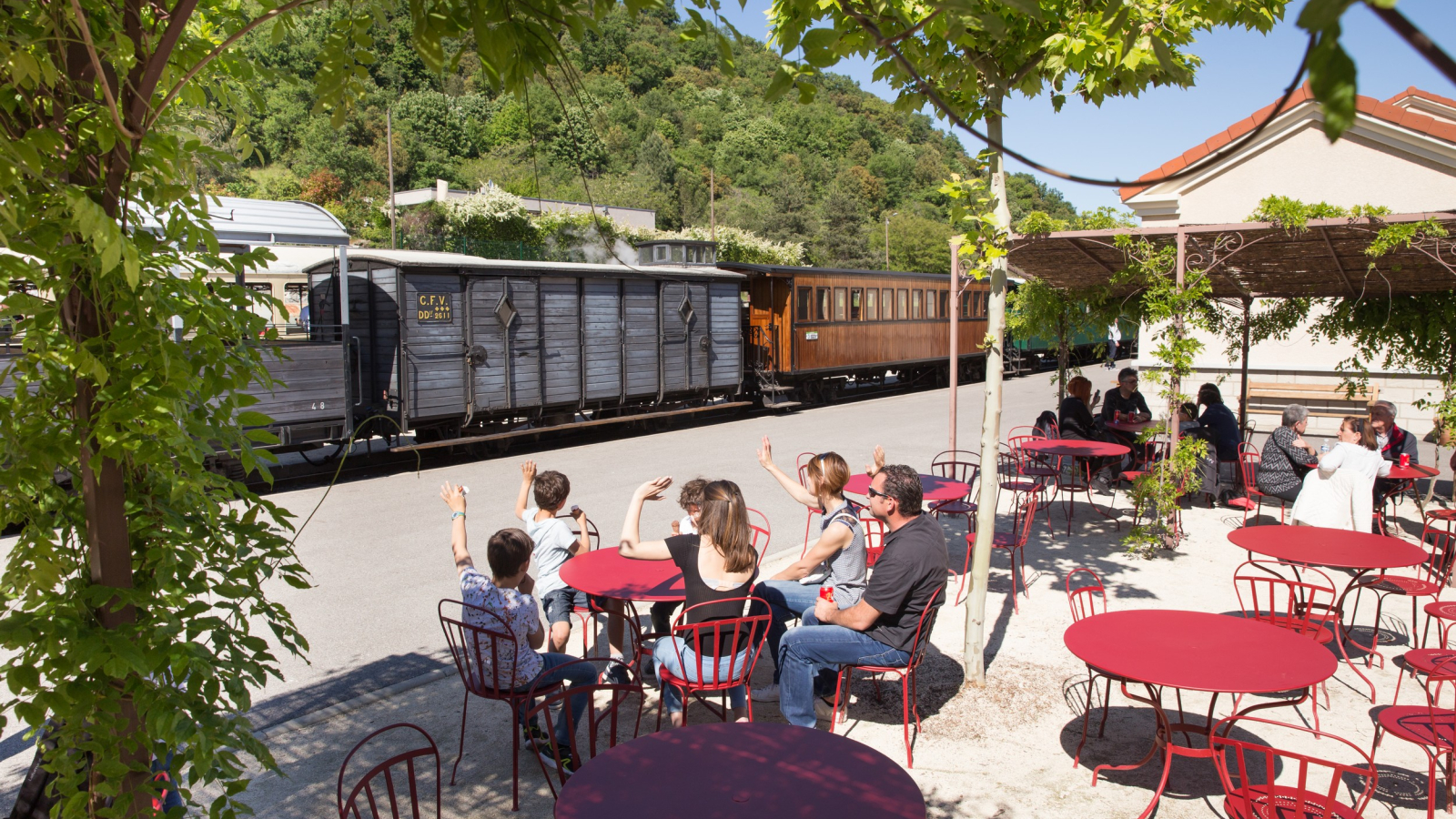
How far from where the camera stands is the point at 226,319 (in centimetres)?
204

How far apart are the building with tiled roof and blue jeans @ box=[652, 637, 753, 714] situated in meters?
11.4

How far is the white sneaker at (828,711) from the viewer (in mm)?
4625

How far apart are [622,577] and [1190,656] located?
2.74m

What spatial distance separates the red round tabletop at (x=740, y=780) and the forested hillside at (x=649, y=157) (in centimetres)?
3487

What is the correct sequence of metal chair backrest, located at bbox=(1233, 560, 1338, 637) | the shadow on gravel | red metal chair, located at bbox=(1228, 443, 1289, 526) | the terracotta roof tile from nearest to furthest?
the shadow on gravel < metal chair backrest, located at bbox=(1233, 560, 1338, 637) < red metal chair, located at bbox=(1228, 443, 1289, 526) < the terracotta roof tile

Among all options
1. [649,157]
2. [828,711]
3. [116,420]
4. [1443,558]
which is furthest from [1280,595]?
[649,157]

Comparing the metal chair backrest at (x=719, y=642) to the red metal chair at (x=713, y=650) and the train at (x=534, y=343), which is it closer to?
the red metal chair at (x=713, y=650)

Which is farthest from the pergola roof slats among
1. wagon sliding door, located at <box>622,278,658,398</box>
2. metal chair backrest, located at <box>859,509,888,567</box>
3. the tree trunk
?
wagon sliding door, located at <box>622,278,658,398</box>

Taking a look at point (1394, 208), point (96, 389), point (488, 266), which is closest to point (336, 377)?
point (488, 266)

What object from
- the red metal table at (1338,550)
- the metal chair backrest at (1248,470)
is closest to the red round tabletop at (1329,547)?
the red metal table at (1338,550)

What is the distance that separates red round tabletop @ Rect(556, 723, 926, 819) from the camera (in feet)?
8.39

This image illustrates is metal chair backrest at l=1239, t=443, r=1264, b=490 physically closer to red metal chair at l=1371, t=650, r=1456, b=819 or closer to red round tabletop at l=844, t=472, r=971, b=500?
red round tabletop at l=844, t=472, r=971, b=500

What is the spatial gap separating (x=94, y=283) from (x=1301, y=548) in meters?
6.02

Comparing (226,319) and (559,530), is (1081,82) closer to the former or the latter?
(559,530)
